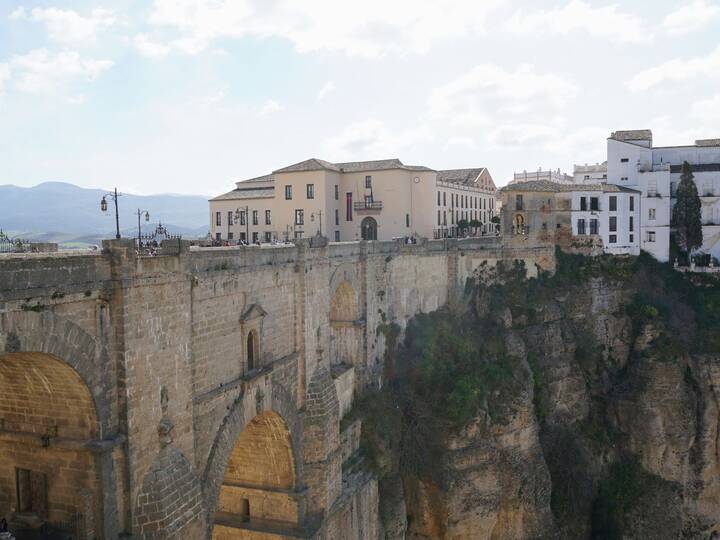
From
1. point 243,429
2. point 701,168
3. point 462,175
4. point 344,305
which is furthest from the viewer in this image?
point 462,175

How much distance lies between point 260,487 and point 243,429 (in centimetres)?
444

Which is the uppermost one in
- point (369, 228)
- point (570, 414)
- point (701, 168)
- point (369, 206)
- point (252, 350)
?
point (701, 168)

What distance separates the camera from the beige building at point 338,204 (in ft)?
142

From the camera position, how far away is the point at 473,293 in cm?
3966

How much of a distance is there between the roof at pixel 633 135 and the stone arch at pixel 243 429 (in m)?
40.2

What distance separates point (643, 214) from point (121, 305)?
145 ft

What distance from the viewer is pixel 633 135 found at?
51594 mm

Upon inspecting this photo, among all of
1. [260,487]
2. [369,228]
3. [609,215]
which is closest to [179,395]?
[260,487]

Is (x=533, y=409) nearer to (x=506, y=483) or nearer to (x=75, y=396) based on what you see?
(x=506, y=483)

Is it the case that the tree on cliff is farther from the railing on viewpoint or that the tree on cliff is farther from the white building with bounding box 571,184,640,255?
the railing on viewpoint

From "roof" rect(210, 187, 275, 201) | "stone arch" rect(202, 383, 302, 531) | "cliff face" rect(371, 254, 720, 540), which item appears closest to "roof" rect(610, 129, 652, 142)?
"cliff face" rect(371, 254, 720, 540)

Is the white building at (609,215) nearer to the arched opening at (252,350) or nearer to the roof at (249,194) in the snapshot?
the roof at (249,194)

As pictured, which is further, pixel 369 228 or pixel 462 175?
pixel 462 175

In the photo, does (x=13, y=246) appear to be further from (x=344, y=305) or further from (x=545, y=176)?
(x=545, y=176)
